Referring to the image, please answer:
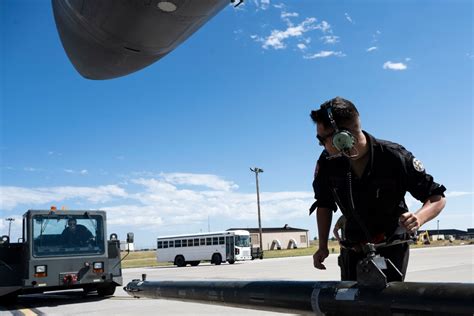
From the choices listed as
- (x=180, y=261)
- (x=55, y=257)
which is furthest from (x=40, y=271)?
(x=180, y=261)

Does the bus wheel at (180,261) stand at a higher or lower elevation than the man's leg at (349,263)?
lower

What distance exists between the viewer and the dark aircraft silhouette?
2586 millimetres

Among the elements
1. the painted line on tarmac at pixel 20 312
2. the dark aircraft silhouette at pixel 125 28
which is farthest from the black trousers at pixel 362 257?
the painted line on tarmac at pixel 20 312

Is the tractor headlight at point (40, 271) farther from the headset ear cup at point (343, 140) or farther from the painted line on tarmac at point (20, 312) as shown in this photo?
the headset ear cup at point (343, 140)

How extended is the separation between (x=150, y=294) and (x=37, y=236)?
757cm

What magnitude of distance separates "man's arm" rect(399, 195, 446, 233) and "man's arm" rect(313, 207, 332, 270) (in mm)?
635

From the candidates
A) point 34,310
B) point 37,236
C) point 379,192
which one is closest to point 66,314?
→ point 34,310

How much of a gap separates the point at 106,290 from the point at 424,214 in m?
10.2

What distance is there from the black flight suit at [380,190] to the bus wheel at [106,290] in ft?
31.2

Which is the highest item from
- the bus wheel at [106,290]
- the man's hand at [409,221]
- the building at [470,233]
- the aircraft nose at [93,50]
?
the aircraft nose at [93,50]

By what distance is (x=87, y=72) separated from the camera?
329 cm

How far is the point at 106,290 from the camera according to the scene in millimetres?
11484

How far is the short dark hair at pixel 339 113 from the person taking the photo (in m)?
2.62

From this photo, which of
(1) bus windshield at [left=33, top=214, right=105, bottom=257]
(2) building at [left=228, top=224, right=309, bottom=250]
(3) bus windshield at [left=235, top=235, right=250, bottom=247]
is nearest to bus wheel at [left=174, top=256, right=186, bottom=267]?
(3) bus windshield at [left=235, top=235, right=250, bottom=247]
